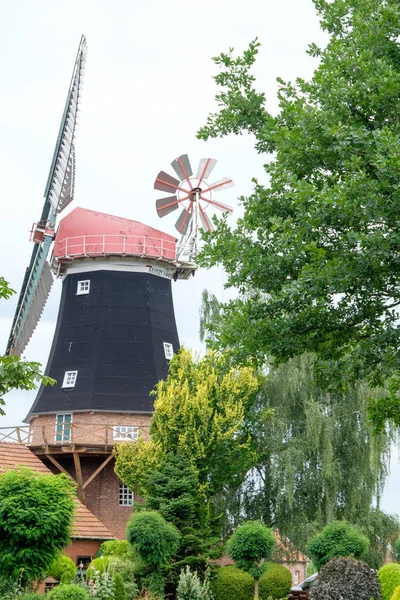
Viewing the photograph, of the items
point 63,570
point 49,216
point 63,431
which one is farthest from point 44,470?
point 49,216

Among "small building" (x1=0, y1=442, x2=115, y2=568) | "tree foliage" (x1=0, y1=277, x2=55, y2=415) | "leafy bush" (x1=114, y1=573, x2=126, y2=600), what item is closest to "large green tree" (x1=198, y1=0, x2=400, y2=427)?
"tree foliage" (x1=0, y1=277, x2=55, y2=415)

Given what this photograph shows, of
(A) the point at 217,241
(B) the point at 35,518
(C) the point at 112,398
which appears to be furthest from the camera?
(C) the point at 112,398

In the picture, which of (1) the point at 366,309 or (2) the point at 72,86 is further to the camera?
(2) the point at 72,86

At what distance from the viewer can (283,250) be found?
15383 mm

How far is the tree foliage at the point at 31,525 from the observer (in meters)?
20.4

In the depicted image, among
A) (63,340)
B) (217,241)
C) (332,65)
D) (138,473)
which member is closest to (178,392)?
(138,473)

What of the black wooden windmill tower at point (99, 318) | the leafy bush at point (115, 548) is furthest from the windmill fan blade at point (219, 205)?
the leafy bush at point (115, 548)

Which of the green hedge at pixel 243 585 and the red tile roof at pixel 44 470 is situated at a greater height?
the red tile roof at pixel 44 470

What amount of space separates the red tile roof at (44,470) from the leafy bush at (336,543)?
8.54 metres

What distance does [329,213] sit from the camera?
1407cm

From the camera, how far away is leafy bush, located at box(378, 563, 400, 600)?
24781 millimetres

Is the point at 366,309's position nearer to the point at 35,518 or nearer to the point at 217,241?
the point at 217,241

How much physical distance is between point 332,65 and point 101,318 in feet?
87.3

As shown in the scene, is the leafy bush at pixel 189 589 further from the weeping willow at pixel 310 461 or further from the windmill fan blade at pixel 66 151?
the windmill fan blade at pixel 66 151
